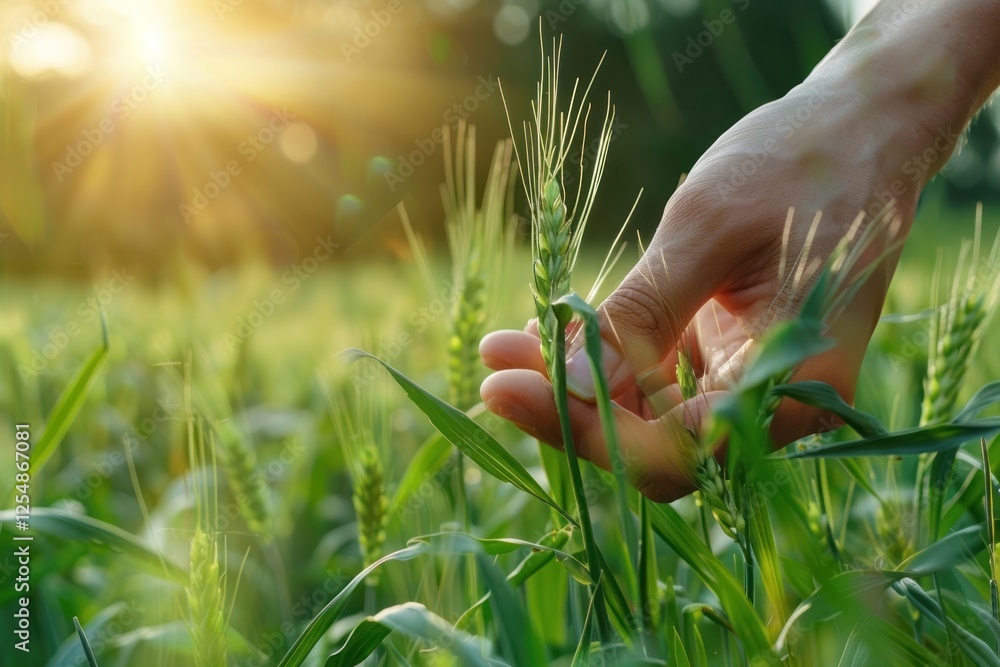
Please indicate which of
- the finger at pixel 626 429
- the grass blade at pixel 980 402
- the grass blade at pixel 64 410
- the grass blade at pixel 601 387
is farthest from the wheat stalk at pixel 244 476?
the grass blade at pixel 980 402

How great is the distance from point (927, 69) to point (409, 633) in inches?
34.4

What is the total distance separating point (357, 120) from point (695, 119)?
6118 millimetres

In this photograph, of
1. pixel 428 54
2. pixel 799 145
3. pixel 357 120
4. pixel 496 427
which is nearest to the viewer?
pixel 799 145

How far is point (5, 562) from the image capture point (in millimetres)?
1031

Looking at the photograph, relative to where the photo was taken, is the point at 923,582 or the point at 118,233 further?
the point at 118,233

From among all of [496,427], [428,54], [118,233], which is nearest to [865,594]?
[496,427]

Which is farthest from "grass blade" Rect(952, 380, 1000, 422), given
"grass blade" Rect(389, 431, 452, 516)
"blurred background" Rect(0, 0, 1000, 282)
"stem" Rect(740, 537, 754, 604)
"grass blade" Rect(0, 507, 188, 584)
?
"blurred background" Rect(0, 0, 1000, 282)

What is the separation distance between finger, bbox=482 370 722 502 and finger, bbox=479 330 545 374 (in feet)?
0.41

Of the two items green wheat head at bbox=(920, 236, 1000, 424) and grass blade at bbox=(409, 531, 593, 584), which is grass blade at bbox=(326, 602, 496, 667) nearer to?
grass blade at bbox=(409, 531, 593, 584)

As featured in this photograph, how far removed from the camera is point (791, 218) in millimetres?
670

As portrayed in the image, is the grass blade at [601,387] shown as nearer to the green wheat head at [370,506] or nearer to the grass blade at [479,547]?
the grass blade at [479,547]

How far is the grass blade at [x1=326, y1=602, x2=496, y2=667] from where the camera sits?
0.51 metres

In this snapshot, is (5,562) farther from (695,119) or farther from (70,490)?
(695,119)

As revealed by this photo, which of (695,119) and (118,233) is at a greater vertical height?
(118,233)
